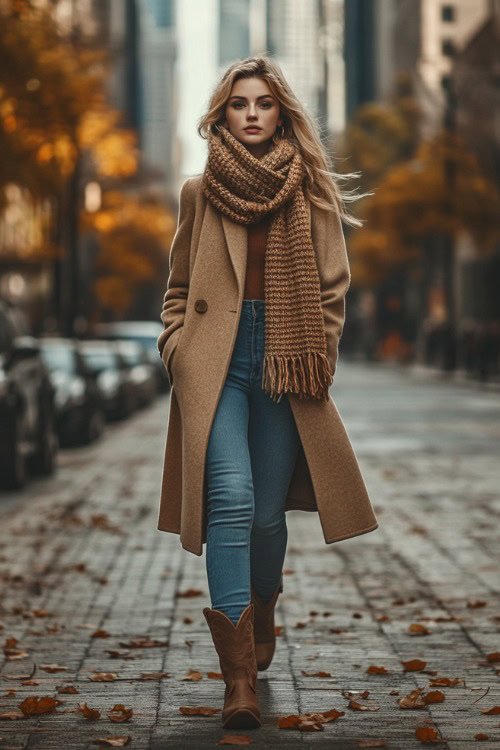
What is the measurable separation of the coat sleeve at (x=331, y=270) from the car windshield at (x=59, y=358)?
628 inches

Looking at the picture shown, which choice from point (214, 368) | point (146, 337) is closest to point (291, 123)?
point (214, 368)

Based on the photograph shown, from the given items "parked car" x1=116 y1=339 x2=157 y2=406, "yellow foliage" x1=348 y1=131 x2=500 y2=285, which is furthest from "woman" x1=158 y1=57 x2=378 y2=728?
"yellow foliage" x1=348 y1=131 x2=500 y2=285

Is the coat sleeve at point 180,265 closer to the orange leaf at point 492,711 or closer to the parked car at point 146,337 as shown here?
the orange leaf at point 492,711

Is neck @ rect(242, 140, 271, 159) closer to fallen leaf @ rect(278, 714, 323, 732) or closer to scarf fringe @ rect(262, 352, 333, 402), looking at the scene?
scarf fringe @ rect(262, 352, 333, 402)

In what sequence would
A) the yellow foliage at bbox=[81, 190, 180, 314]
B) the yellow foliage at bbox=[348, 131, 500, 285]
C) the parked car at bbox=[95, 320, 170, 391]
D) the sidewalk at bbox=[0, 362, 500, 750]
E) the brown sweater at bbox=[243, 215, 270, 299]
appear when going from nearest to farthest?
the sidewalk at bbox=[0, 362, 500, 750] → the brown sweater at bbox=[243, 215, 270, 299] → the parked car at bbox=[95, 320, 170, 391] → the yellow foliage at bbox=[348, 131, 500, 285] → the yellow foliage at bbox=[81, 190, 180, 314]

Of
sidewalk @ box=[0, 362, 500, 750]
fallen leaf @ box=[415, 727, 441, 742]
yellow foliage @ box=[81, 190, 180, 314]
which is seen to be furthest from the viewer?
yellow foliage @ box=[81, 190, 180, 314]

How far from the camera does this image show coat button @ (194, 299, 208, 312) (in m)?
4.88

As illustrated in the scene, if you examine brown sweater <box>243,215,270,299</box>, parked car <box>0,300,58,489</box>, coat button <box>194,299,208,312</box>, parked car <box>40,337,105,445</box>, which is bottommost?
parked car <box>40,337,105,445</box>

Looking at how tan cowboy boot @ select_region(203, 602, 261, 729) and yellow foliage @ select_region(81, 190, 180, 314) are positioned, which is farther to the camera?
yellow foliage @ select_region(81, 190, 180, 314)

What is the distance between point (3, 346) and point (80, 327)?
27676mm

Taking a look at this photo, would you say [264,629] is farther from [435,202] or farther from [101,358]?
[435,202]

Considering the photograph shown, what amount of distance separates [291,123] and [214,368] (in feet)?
2.89

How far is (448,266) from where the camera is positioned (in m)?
52.5

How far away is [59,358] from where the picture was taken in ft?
70.2
